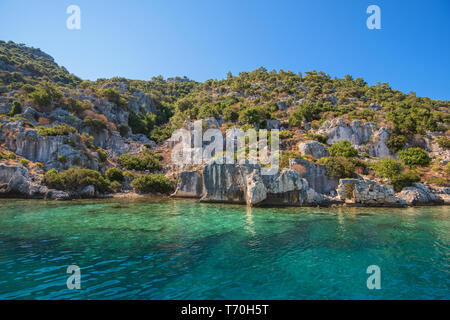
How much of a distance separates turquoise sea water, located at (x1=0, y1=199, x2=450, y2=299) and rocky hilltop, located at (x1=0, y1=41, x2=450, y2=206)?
1290 centimetres

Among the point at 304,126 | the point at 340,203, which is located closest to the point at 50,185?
the point at 340,203

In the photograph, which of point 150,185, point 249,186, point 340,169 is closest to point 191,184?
point 150,185

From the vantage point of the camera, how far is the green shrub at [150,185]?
122 feet

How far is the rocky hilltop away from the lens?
29.4 metres

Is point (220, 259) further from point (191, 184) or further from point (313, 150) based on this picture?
point (313, 150)

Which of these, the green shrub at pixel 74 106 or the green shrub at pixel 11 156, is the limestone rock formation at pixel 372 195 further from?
the green shrub at pixel 74 106

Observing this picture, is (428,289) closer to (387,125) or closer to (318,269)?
(318,269)

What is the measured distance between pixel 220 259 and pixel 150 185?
1198 inches

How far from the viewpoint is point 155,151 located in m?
55.6

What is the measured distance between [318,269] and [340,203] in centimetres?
2220

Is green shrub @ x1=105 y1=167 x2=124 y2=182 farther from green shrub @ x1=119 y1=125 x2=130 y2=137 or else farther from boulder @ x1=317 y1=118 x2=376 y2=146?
boulder @ x1=317 y1=118 x2=376 y2=146

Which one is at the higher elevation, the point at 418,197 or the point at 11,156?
the point at 11,156

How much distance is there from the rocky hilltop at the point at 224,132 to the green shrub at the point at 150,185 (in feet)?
0.56

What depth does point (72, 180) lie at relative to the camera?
33.1 m
